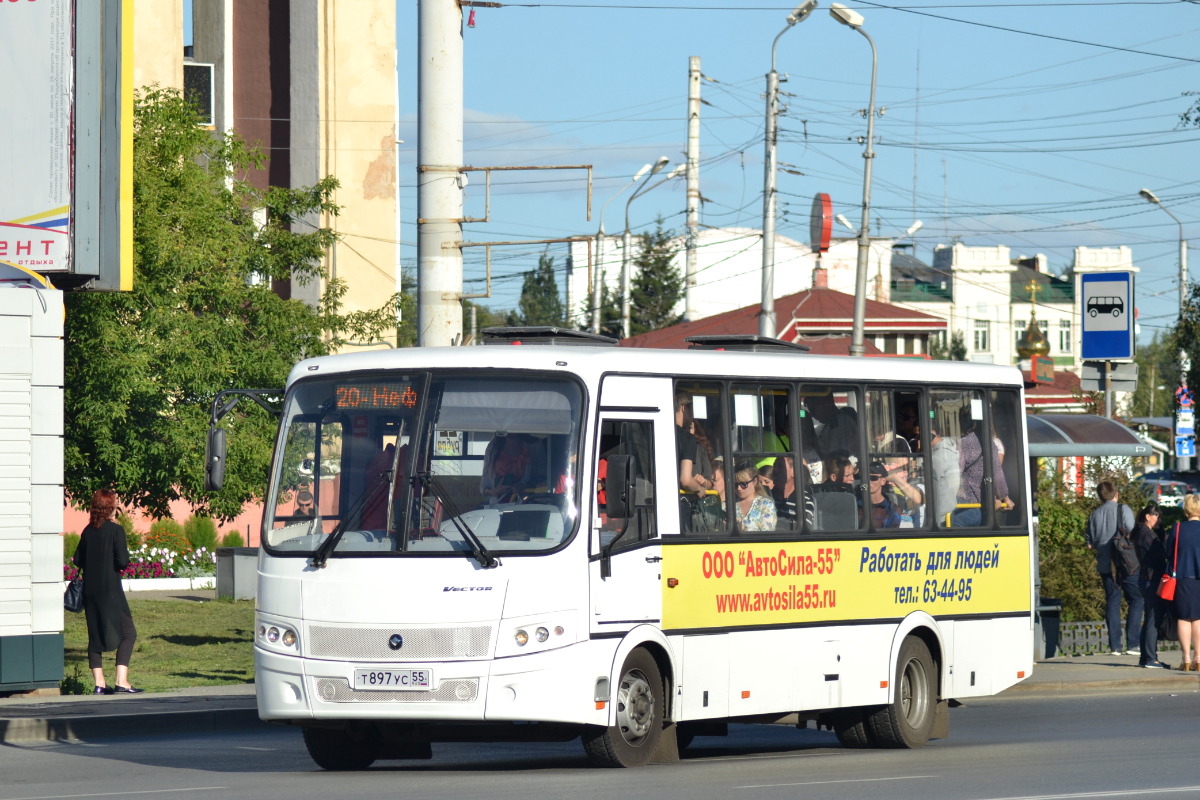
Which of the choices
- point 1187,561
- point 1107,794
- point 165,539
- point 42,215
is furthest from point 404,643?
point 165,539

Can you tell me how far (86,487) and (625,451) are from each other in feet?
42.9

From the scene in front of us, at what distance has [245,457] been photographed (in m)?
24.3

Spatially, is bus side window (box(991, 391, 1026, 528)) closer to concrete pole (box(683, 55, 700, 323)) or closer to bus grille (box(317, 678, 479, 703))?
bus grille (box(317, 678, 479, 703))

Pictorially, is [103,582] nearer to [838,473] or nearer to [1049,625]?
[838,473]

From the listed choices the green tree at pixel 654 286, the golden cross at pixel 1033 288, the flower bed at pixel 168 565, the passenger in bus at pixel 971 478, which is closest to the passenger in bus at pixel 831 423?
the passenger in bus at pixel 971 478

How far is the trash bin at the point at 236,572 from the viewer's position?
3042cm

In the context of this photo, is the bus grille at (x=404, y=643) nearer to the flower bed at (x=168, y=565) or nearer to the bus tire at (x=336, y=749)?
the bus tire at (x=336, y=749)

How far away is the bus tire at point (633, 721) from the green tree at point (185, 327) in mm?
12347

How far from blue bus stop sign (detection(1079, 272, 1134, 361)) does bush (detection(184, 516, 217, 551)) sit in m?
20.9

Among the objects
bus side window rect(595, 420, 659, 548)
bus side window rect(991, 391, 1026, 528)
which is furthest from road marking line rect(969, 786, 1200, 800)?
bus side window rect(991, 391, 1026, 528)

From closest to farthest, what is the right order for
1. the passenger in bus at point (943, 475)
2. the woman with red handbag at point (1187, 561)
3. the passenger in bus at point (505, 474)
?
the passenger in bus at point (505, 474) → the passenger in bus at point (943, 475) → the woman with red handbag at point (1187, 561)

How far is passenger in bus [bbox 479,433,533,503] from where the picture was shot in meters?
11.0

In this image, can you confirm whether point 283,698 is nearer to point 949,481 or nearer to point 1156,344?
point 949,481

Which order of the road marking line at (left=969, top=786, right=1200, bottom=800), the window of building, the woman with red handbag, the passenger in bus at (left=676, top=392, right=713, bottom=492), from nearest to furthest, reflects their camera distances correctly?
1. the road marking line at (left=969, top=786, right=1200, bottom=800)
2. the passenger in bus at (left=676, top=392, right=713, bottom=492)
3. the woman with red handbag
4. the window of building
